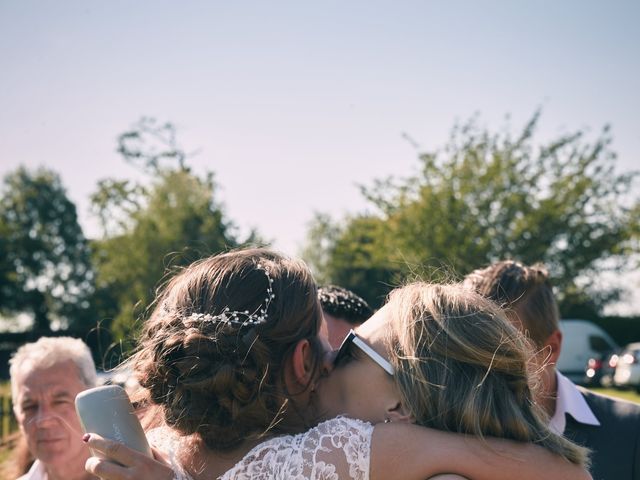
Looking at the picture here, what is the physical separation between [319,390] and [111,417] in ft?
2.13

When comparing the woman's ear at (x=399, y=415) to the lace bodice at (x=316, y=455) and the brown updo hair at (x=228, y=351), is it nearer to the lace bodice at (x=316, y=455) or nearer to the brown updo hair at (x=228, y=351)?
the lace bodice at (x=316, y=455)

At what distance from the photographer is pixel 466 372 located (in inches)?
81.7

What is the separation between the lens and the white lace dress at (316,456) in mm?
1841

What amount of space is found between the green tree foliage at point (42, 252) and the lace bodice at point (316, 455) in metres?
54.2

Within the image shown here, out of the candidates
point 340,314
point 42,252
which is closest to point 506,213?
point 340,314

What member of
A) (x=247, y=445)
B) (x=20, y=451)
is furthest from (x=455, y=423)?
(x=20, y=451)

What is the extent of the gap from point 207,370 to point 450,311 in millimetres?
763

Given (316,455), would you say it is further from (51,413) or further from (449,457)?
(51,413)

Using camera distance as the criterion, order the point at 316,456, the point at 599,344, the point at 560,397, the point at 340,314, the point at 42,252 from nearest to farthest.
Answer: the point at 316,456
the point at 560,397
the point at 340,314
the point at 599,344
the point at 42,252

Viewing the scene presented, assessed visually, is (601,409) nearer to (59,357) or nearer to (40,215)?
(59,357)

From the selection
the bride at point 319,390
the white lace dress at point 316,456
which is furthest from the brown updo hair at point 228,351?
the white lace dress at point 316,456

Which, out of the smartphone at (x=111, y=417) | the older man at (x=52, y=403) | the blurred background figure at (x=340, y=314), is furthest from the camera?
the blurred background figure at (x=340, y=314)

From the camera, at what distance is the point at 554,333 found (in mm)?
3428

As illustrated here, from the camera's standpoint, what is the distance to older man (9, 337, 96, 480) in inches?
149
